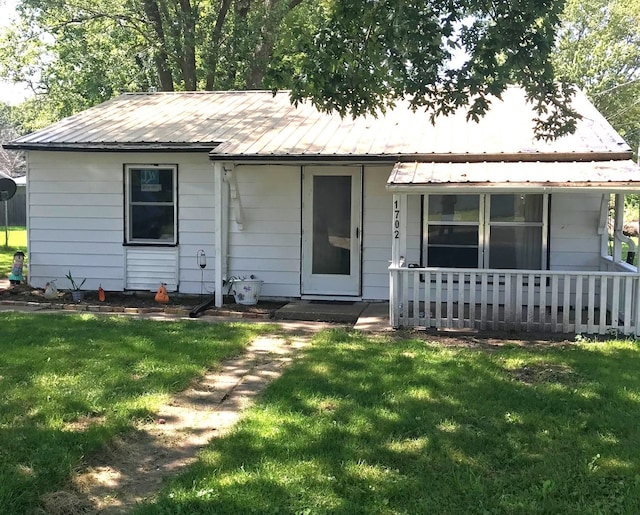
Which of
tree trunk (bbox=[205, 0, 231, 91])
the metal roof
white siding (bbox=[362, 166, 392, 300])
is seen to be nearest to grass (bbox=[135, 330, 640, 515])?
the metal roof

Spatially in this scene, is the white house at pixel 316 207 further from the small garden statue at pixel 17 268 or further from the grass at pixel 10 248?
the grass at pixel 10 248

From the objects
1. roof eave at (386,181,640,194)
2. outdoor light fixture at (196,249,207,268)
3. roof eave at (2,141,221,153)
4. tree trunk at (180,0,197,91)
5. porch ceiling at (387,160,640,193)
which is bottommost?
outdoor light fixture at (196,249,207,268)

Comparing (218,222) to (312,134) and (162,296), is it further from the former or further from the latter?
(312,134)

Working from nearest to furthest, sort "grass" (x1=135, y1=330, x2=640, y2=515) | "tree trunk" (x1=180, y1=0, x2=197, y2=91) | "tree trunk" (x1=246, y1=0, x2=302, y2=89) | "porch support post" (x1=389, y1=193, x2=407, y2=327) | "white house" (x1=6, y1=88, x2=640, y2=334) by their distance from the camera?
"grass" (x1=135, y1=330, x2=640, y2=515)
"porch support post" (x1=389, y1=193, x2=407, y2=327)
"white house" (x1=6, y1=88, x2=640, y2=334)
"tree trunk" (x1=246, y1=0, x2=302, y2=89)
"tree trunk" (x1=180, y1=0, x2=197, y2=91)

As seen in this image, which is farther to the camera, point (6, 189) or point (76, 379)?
point (6, 189)

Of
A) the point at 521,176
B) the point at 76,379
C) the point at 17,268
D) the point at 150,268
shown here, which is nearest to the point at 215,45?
the point at 17,268

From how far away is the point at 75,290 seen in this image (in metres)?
10.7

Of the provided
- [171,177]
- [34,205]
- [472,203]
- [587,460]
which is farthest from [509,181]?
[34,205]

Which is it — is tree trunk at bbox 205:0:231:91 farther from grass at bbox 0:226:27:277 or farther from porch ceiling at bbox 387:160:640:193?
porch ceiling at bbox 387:160:640:193

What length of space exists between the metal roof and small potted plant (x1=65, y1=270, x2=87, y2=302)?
220 centimetres

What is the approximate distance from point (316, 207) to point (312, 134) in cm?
118

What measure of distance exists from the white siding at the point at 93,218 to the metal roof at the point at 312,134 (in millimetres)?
477

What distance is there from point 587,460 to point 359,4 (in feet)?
12.0

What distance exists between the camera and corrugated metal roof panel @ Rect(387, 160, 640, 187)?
7.71 m
